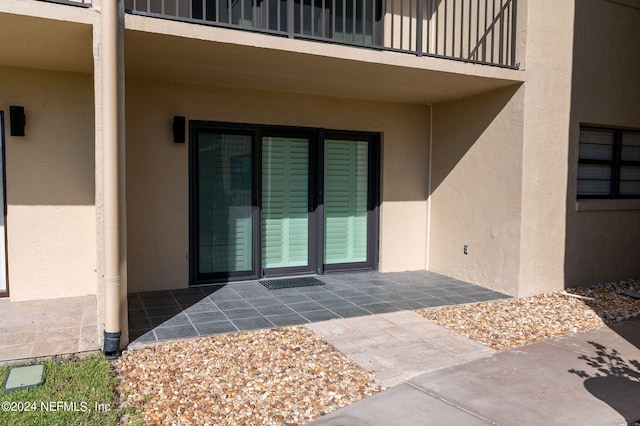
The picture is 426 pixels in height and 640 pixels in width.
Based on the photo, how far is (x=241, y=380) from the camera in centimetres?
360

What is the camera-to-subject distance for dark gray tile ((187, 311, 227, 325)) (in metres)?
4.97

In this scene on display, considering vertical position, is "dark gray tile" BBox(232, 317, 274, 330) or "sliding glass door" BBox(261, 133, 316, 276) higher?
"sliding glass door" BBox(261, 133, 316, 276)

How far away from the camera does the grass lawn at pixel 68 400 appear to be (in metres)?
2.97

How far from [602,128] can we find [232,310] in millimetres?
5629

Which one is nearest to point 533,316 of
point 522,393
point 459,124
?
point 522,393

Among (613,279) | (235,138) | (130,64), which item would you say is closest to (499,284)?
(613,279)

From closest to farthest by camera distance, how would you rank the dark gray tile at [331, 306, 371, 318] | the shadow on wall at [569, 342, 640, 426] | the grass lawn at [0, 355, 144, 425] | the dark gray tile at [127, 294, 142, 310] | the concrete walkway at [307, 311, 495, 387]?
the grass lawn at [0, 355, 144, 425], the shadow on wall at [569, 342, 640, 426], the concrete walkway at [307, 311, 495, 387], the dark gray tile at [331, 306, 371, 318], the dark gray tile at [127, 294, 142, 310]

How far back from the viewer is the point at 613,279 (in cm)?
712

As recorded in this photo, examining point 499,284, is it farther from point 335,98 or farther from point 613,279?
point 335,98

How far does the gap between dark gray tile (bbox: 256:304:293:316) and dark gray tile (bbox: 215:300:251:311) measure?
19 cm

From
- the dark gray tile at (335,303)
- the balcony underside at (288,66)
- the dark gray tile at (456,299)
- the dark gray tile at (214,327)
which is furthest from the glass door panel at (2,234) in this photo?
the dark gray tile at (456,299)

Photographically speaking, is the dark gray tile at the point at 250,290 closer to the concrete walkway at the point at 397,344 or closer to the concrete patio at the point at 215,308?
the concrete patio at the point at 215,308

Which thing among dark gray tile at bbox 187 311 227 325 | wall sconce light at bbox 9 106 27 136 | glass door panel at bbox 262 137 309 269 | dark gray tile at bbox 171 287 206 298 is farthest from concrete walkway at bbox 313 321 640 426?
wall sconce light at bbox 9 106 27 136

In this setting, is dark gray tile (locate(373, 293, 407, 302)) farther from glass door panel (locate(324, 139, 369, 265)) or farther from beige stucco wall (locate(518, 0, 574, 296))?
beige stucco wall (locate(518, 0, 574, 296))
